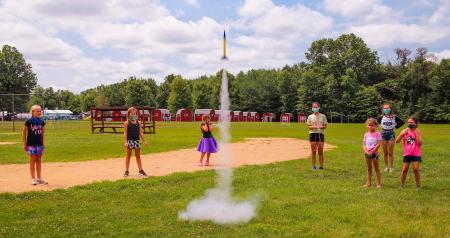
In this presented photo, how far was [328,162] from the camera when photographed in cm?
1633

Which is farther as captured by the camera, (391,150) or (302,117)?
(302,117)

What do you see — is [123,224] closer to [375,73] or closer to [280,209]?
[280,209]

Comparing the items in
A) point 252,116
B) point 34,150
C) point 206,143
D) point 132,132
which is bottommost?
point 252,116

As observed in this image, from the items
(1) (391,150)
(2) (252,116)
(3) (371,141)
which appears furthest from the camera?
(2) (252,116)

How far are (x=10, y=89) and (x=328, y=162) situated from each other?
95.8m

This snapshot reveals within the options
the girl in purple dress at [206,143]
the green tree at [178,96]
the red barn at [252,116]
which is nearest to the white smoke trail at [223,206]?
the girl in purple dress at [206,143]

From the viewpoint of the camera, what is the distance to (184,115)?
9956 cm

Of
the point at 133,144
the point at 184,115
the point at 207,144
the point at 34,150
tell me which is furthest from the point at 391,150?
the point at 184,115

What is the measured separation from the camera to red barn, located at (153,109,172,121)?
99750mm

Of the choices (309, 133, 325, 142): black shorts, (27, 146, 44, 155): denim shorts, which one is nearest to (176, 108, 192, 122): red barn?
(309, 133, 325, 142): black shorts

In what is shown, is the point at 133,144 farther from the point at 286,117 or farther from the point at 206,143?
the point at 286,117

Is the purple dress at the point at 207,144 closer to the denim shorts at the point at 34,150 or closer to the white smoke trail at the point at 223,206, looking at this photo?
the white smoke trail at the point at 223,206

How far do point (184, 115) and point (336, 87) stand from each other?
32618 mm

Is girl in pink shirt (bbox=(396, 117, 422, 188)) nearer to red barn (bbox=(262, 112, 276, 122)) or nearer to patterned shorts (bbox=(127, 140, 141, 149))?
patterned shorts (bbox=(127, 140, 141, 149))
